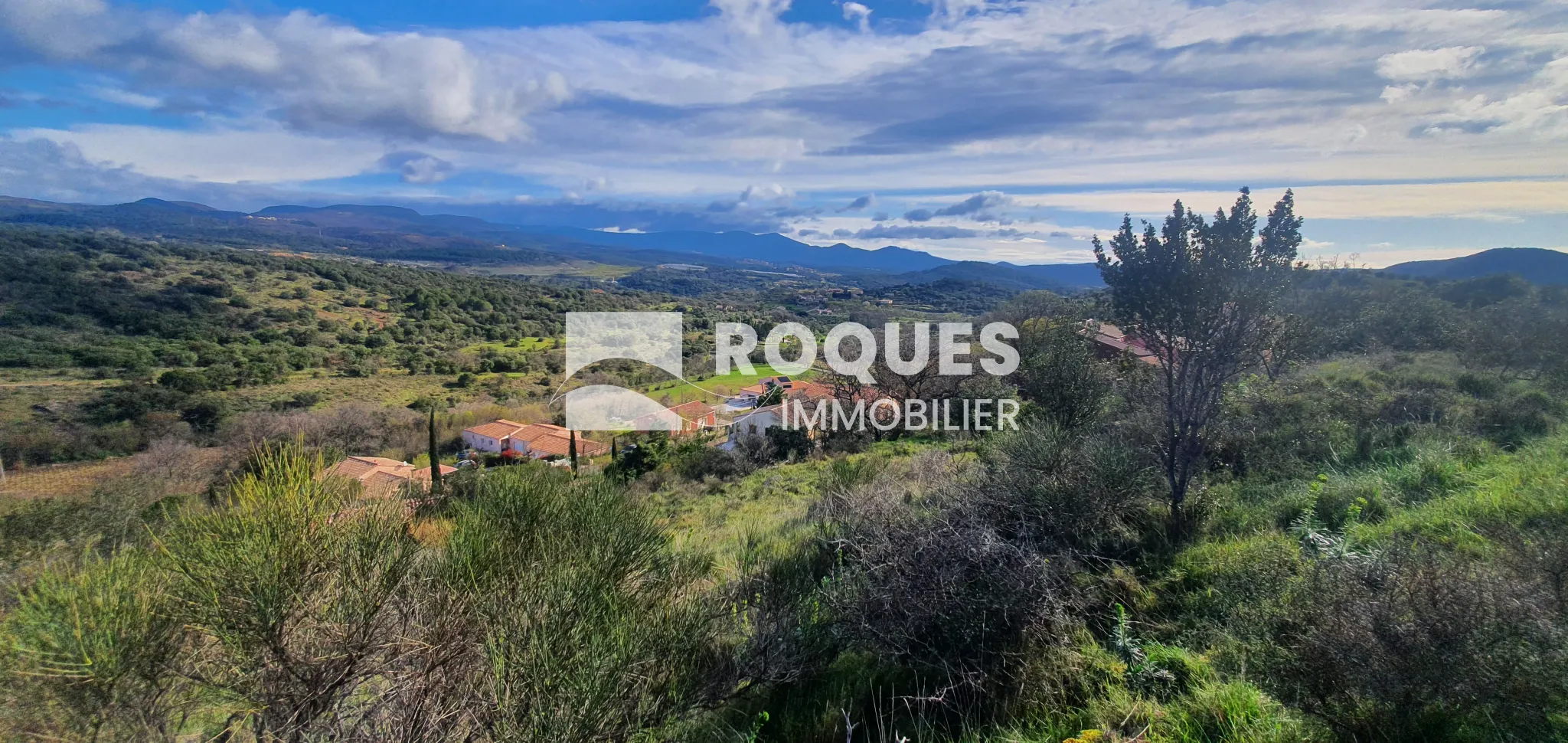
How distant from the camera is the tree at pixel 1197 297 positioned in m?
5.45

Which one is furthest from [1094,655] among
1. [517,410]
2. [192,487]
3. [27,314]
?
[27,314]

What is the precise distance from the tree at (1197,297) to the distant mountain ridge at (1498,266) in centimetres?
3886

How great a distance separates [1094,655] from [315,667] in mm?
4243

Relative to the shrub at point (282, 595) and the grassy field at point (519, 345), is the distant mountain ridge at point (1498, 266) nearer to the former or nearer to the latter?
the shrub at point (282, 595)

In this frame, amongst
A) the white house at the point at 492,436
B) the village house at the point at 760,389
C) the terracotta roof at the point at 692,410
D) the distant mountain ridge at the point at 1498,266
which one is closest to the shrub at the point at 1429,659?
the village house at the point at 760,389

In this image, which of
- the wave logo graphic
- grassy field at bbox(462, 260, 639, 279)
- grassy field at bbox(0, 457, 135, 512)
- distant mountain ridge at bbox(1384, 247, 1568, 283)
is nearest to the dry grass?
grassy field at bbox(0, 457, 135, 512)

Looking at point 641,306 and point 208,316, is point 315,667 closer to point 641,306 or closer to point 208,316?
point 208,316

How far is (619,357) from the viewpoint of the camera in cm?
4647

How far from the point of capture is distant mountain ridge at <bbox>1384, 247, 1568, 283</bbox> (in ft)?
104

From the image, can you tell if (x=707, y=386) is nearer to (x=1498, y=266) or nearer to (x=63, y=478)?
(x=63, y=478)

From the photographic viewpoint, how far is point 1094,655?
350cm

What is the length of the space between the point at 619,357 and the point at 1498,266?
6172cm

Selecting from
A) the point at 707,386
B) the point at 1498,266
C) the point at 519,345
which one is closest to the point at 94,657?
the point at 707,386

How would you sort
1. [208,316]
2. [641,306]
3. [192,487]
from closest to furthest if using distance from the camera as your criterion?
[192,487]
[208,316]
[641,306]
